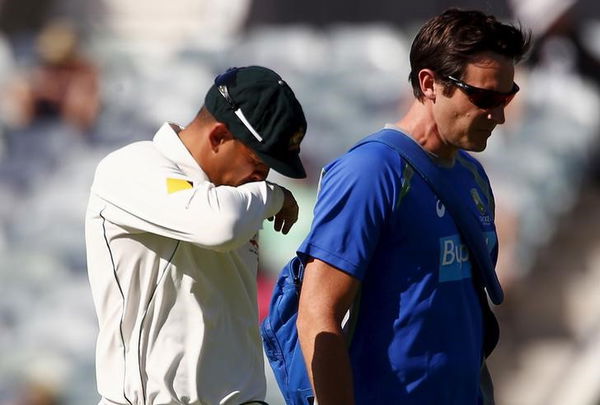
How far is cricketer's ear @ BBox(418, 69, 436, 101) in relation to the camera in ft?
8.15

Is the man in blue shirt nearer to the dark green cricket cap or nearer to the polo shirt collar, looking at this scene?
the dark green cricket cap

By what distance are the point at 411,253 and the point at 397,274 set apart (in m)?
0.05

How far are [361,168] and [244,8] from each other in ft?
24.8

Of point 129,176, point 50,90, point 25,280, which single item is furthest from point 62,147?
point 129,176

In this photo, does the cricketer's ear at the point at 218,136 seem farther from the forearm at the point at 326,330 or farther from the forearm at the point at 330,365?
the forearm at the point at 330,365

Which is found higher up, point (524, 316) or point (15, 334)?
point (524, 316)

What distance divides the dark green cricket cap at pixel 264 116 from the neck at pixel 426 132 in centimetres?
23

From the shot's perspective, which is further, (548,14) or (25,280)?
(548,14)

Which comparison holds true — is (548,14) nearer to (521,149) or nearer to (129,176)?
(521,149)

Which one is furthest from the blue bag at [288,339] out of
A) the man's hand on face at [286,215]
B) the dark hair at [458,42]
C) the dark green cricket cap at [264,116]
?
the dark hair at [458,42]

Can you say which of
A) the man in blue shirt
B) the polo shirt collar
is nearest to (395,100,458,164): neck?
the man in blue shirt

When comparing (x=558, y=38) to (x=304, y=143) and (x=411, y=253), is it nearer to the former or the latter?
(x=304, y=143)

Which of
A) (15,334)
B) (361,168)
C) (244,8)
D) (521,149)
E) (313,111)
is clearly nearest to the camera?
(361,168)

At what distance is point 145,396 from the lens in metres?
2.44
